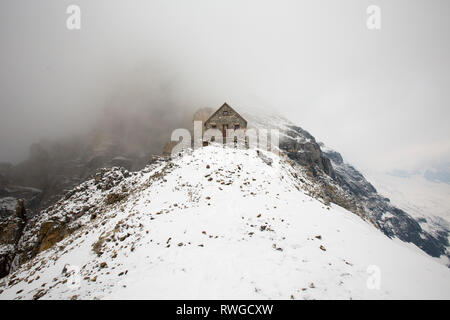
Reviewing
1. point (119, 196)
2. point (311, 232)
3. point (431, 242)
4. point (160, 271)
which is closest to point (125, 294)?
point (160, 271)

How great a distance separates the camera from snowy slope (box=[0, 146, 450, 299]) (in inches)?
260

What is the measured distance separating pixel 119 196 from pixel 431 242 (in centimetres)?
28716

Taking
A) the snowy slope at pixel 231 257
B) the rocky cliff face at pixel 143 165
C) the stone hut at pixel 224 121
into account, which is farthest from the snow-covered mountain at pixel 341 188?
the snowy slope at pixel 231 257

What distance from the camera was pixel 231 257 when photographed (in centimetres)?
812

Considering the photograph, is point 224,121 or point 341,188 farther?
point 341,188

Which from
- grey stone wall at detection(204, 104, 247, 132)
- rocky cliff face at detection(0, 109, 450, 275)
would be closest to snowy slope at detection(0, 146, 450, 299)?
grey stone wall at detection(204, 104, 247, 132)

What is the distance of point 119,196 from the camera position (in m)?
22.8

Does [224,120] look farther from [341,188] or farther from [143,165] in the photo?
[143,165]

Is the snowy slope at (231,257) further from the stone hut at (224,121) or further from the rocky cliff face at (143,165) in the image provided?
the rocky cliff face at (143,165)

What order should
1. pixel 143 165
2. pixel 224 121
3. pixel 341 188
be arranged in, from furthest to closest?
pixel 143 165 < pixel 341 188 < pixel 224 121

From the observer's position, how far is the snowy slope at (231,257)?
260 inches

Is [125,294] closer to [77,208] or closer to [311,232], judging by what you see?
[311,232]

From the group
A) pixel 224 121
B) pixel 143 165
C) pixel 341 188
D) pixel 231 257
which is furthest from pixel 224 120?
pixel 143 165

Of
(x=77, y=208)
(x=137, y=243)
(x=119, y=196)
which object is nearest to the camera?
(x=137, y=243)
